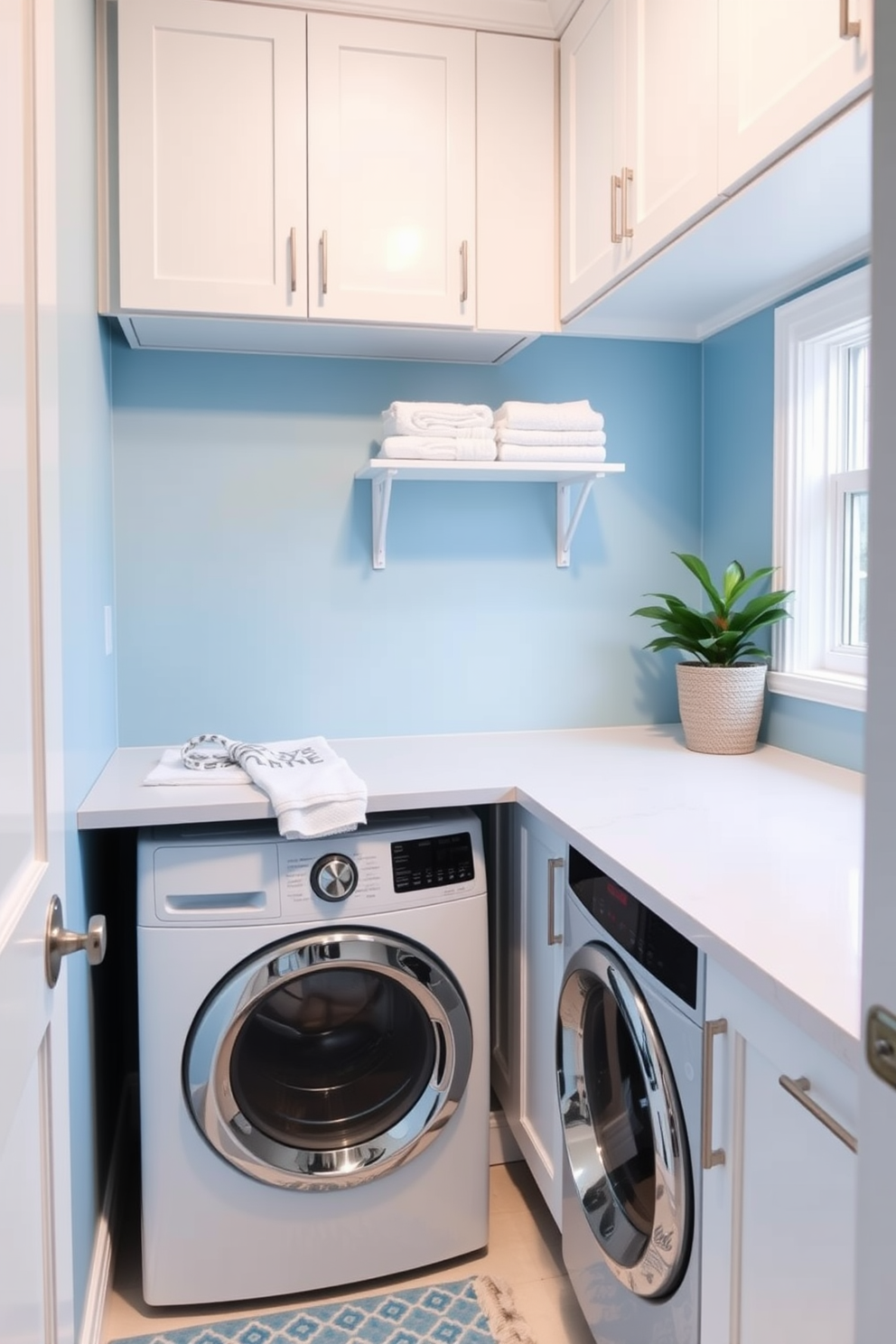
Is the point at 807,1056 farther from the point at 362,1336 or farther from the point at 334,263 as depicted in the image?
the point at 334,263

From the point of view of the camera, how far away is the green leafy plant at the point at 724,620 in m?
2.08

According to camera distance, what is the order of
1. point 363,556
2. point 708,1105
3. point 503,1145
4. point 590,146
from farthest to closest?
point 363,556 < point 503,1145 < point 590,146 < point 708,1105

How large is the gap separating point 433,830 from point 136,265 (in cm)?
128

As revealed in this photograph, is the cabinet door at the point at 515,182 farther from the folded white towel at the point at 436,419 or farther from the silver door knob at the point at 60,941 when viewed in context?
the silver door knob at the point at 60,941

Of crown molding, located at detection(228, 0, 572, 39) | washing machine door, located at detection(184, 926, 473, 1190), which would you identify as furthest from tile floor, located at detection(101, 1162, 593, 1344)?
crown molding, located at detection(228, 0, 572, 39)

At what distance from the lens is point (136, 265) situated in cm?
189

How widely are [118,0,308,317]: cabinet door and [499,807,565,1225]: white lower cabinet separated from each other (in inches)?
48.9

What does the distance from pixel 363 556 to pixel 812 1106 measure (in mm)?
1686

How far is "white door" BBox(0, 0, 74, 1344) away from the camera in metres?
0.73

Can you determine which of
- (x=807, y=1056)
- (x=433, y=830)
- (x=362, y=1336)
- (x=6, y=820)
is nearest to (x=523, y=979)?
(x=433, y=830)

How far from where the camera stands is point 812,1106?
0.91m

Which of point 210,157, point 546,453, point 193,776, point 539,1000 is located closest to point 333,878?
point 193,776

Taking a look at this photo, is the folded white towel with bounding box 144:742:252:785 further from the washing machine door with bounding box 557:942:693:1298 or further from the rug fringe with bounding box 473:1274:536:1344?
the rug fringe with bounding box 473:1274:536:1344

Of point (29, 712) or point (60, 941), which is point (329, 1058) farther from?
point (29, 712)
